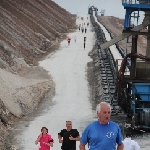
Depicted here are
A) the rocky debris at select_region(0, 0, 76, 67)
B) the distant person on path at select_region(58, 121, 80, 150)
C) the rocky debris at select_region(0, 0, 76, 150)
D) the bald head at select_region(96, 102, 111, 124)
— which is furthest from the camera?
the rocky debris at select_region(0, 0, 76, 67)

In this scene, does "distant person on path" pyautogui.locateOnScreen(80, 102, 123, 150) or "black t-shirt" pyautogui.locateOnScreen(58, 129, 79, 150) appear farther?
"black t-shirt" pyautogui.locateOnScreen(58, 129, 79, 150)

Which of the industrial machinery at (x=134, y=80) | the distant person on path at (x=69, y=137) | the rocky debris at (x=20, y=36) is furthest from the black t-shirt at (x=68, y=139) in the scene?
the rocky debris at (x=20, y=36)

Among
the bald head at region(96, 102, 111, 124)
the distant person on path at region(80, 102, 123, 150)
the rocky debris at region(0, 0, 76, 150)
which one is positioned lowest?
the rocky debris at region(0, 0, 76, 150)

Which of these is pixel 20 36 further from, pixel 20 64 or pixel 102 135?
pixel 102 135

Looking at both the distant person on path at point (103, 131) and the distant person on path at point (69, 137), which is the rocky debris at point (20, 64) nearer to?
the distant person on path at point (69, 137)

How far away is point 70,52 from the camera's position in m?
48.6

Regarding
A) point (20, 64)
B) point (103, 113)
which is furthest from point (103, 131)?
point (20, 64)

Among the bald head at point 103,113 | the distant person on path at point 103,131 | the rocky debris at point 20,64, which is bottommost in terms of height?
the rocky debris at point 20,64

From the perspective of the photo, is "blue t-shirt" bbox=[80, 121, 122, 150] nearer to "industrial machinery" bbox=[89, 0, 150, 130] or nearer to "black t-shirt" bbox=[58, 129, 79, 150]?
"black t-shirt" bbox=[58, 129, 79, 150]

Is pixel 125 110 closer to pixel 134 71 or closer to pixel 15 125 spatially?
pixel 134 71

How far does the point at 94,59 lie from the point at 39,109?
17627mm

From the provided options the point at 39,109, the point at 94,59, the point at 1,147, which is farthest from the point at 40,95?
the point at 94,59

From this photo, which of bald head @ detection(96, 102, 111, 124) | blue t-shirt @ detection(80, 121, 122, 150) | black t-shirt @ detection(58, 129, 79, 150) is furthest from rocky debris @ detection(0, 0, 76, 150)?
bald head @ detection(96, 102, 111, 124)

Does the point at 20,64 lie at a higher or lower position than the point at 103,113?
lower
